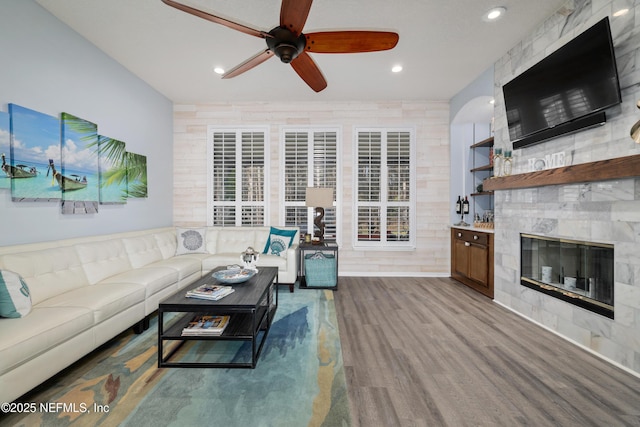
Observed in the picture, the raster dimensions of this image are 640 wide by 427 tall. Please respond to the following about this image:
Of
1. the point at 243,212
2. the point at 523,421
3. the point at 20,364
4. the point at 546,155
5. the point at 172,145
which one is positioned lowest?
the point at 523,421

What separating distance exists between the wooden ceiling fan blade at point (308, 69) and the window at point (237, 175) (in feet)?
6.75

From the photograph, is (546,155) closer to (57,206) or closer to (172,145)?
(57,206)

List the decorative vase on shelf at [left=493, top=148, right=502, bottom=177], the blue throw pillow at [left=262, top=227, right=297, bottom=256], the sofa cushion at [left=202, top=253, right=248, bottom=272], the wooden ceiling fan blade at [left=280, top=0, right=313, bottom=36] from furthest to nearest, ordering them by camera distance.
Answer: the blue throw pillow at [left=262, top=227, right=297, bottom=256] < the sofa cushion at [left=202, top=253, right=248, bottom=272] < the decorative vase on shelf at [left=493, top=148, right=502, bottom=177] < the wooden ceiling fan blade at [left=280, top=0, right=313, bottom=36]

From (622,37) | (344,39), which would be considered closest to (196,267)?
(344,39)

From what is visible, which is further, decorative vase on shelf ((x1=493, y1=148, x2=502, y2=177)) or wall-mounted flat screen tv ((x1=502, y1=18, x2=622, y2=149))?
decorative vase on shelf ((x1=493, y1=148, x2=502, y2=177))

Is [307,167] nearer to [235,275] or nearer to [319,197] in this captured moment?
[319,197]

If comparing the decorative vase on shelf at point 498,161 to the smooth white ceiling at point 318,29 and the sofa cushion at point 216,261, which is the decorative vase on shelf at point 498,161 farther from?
the sofa cushion at point 216,261

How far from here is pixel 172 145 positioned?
4371mm

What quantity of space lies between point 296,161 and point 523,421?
3.93 meters

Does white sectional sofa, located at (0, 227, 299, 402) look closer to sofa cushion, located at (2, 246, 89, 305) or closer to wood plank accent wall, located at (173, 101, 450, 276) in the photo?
sofa cushion, located at (2, 246, 89, 305)

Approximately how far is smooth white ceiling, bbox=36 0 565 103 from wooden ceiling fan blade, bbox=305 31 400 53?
22.6 inches

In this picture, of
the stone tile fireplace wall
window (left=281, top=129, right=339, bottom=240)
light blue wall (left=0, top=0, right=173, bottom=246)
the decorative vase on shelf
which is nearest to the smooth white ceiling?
light blue wall (left=0, top=0, right=173, bottom=246)

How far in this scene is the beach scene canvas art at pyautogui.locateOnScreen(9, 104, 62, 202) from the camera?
2074 millimetres

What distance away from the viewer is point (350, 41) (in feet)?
6.02
